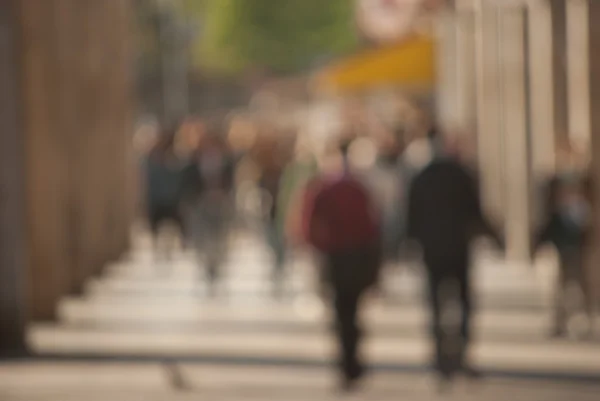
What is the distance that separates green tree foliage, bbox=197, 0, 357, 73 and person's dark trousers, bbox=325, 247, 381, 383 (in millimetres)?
66314

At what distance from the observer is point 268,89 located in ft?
266

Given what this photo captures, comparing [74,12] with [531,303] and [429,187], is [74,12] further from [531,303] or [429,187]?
[429,187]

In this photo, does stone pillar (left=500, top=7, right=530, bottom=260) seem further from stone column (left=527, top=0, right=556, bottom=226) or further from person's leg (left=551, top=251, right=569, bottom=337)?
person's leg (left=551, top=251, right=569, bottom=337)

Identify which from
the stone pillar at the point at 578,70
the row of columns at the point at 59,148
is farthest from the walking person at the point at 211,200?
the stone pillar at the point at 578,70

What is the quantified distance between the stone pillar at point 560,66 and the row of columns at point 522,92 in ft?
0.04

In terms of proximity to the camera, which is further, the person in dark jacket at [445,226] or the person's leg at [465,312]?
the person's leg at [465,312]

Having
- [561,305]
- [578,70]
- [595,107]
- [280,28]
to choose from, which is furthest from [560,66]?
[280,28]

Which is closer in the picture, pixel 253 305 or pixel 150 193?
pixel 253 305

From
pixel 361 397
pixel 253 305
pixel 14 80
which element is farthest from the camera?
pixel 253 305

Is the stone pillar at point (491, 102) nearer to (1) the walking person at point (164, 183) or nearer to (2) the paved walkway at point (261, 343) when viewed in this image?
(2) the paved walkway at point (261, 343)

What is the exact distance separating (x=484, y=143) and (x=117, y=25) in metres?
7.43

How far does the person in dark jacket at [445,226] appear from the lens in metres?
10.9

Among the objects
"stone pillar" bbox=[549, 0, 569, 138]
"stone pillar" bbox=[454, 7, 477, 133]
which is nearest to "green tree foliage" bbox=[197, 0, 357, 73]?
"stone pillar" bbox=[454, 7, 477, 133]

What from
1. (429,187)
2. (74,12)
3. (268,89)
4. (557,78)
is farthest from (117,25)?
(268,89)
